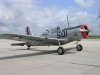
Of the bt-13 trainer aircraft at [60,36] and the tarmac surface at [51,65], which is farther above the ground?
the bt-13 trainer aircraft at [60,36]

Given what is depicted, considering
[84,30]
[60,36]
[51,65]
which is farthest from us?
[60,36]

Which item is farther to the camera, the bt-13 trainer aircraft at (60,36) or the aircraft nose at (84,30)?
the aircraft nose at (84,30)

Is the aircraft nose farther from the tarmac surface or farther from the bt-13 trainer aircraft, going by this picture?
the tarmac surface

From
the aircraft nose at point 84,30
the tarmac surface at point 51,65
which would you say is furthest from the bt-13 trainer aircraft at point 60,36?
the tarmac surface at point 51,65

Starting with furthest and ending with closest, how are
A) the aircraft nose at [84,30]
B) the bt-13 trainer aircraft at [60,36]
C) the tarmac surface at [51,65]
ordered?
the aircraft nose at [84,30]
the bt-13 trainer aircraft at [60,36]
the tarmac surface at [51,65]

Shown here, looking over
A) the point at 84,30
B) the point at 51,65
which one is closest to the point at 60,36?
the point at 84,30

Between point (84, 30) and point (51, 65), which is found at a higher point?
point (84, 30)

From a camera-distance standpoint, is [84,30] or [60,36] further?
[60,36]

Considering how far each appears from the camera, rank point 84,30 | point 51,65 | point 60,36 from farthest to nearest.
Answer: point 60,36 < point 84,30 < point 51,65

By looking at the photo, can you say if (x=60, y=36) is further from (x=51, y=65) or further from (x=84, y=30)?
(x=51, y=65)

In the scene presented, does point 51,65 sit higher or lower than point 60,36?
lower

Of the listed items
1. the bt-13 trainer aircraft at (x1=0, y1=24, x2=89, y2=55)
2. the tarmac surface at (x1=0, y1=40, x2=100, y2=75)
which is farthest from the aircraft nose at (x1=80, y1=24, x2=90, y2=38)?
the tarmac surface at (x1=0, y1=40, x2=100, y2=75)

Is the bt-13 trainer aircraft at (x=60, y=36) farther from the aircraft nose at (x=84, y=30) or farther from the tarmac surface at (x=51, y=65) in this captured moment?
the tarmac surface at (x=51, y=65)

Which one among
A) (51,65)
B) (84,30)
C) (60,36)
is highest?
(84,30)
